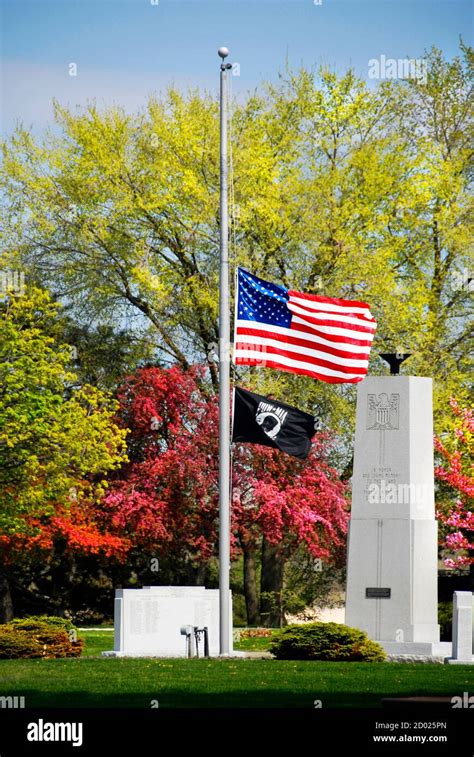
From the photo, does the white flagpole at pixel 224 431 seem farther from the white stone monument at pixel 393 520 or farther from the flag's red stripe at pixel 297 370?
the white stone monument at pixel 393 520

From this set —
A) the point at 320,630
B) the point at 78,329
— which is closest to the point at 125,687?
the point at 320,630

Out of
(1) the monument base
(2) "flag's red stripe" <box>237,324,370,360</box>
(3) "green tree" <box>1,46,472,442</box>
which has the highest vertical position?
(3) "green tree" <box>1,46,472,442</box>

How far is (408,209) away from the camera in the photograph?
1642 inches

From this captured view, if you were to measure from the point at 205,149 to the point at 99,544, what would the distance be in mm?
11911

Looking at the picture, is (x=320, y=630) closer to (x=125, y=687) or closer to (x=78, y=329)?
(x=125, y=687)

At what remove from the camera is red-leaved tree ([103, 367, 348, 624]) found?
38.9 meters

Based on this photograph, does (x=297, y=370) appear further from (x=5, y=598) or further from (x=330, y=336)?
(x=5, y=598)

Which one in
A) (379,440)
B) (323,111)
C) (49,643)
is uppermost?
(323,111)

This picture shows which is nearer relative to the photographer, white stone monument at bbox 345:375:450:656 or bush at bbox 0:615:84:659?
bush at bbox 0:615:84:659

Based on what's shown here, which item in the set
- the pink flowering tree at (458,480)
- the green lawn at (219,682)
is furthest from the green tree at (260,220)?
the green lawn at (219,682)

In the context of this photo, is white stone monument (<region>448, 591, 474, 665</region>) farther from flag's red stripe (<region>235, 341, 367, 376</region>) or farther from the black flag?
flag's red stripe (<region>235, 341, 367, 376</region>)

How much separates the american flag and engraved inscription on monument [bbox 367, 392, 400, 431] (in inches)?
86.6

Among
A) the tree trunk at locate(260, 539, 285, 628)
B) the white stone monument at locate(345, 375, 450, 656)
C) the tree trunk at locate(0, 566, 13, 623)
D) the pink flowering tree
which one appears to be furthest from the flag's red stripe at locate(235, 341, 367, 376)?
the tree trunk at locate(0, 566, 13, 623)

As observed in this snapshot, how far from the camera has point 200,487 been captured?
39.2 meters
